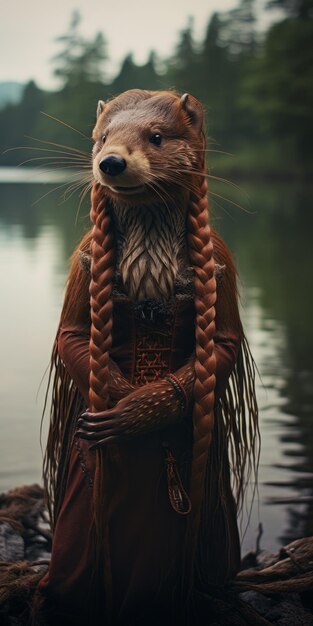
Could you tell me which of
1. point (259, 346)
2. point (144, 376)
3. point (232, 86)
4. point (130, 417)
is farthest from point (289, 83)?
point (130, 417)

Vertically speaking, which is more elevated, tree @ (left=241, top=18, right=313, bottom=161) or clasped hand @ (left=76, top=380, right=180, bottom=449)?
tree @ (left=241, top=18, right=313, bottom=161)

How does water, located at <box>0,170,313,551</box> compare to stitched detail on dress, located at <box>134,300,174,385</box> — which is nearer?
stitched detail on dress, located at <box>134,300,174,385</box>

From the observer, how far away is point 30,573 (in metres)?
3.95

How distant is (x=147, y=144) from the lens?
3.22 meters

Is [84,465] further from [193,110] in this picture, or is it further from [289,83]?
[289,83]

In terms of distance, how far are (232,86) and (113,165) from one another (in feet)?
189

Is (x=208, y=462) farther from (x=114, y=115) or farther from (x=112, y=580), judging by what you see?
(x=114, y=115)

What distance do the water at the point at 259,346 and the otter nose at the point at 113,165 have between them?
495mm

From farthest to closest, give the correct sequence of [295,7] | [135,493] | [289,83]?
[295,7] → [289,83] → [135,493]

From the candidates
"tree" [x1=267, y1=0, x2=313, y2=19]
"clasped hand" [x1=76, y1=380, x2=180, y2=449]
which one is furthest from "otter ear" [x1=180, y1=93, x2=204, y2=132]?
"tree" [x1=267, y1=0, x2=313, y2=19]

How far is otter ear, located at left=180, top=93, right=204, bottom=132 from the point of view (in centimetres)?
331

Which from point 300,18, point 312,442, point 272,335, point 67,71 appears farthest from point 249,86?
point 312,442

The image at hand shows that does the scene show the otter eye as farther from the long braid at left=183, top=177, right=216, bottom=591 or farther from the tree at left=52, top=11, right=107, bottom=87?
the tree at left=52, top=11, right=107, bottom=87

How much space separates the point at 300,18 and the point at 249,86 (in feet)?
17.8
